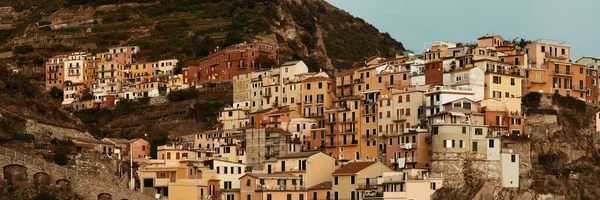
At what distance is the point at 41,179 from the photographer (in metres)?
84.4

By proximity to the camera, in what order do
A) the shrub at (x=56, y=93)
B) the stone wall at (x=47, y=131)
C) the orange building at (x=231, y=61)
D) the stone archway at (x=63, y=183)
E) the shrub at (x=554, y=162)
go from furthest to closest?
the shrub at (x=56, y=93) < the orange building at (x=231, y=61) < the shrub at (x=554, y=162) < the stone wall at (x=47, y=131) < the stone archway at (x=63, y=183)

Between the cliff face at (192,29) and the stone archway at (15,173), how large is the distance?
42041 mm

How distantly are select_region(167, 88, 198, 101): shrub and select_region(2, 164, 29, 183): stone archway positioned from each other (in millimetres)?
33117

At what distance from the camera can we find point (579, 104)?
98188 mm

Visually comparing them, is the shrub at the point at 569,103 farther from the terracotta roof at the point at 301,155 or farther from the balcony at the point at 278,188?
the balcony at the point at 278,188

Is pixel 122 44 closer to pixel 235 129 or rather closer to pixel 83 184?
pixel 235 129

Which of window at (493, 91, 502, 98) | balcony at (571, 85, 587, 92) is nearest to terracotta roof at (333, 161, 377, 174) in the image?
window at (493, 91, 502, 98)

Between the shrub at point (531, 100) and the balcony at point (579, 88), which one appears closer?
the shrub at point (531, 100)

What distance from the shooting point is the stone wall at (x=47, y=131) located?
9069 centimetres

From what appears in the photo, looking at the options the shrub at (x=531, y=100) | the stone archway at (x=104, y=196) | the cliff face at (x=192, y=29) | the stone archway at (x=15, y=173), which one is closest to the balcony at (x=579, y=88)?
the shrub at (x=531, y=100)

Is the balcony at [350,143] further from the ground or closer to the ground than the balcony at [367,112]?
closer to the ground

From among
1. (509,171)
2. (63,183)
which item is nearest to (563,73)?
(509,171)

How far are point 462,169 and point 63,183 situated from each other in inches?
888

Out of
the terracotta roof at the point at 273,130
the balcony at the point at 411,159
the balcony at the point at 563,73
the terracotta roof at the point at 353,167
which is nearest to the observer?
the terracotta roof at the point at 353,167
